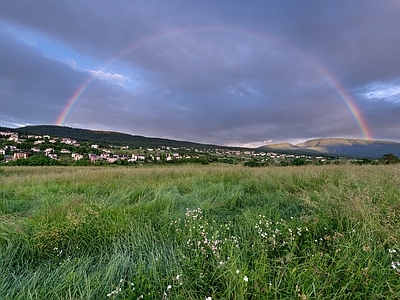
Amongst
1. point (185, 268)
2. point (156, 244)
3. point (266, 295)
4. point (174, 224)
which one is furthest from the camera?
point (174, 224)

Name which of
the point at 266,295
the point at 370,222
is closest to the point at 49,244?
the point at 266,295

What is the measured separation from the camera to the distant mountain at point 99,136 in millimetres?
69750

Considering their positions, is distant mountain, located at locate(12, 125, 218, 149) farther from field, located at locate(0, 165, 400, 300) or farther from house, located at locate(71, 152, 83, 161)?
Answer: field, located at locate(0, 165, 400, 300)

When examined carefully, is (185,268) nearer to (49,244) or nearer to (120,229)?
(120,229)

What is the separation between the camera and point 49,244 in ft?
8.31

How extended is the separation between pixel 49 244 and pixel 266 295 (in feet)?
9.28

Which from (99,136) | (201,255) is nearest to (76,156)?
(99,136)

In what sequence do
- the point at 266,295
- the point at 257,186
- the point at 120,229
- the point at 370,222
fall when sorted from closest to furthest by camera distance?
the point at 266,295
the point at 370,222
the point at 120,229
the point at 257,186

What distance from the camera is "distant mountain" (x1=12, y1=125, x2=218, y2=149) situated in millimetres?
69750

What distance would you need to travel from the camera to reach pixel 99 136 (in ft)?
274

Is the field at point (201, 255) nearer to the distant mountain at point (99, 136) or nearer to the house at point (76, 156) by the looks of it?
the house at point (76, 156)

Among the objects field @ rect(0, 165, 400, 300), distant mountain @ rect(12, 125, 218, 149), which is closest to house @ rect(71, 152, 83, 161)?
distant mountain @ rect(12, 125, 218, 149)

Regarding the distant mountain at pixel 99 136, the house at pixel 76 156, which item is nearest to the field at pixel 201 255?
the house at pixel 76 156

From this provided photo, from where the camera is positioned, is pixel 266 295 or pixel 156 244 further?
pixel 156 244
